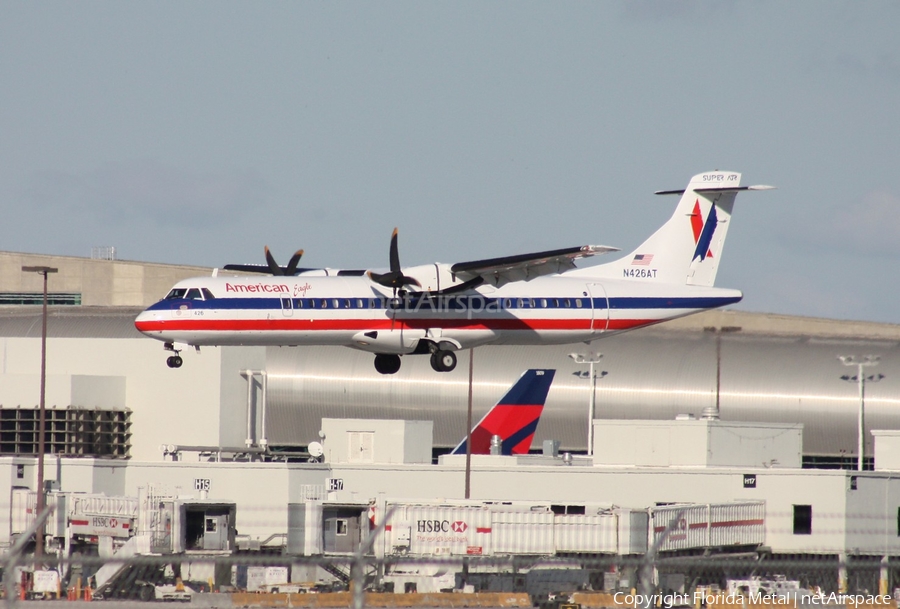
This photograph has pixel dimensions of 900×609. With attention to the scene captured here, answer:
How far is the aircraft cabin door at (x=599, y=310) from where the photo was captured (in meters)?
41.1

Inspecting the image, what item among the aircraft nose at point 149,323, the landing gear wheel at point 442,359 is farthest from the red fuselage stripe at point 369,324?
the landing gear wheel at point 442,359

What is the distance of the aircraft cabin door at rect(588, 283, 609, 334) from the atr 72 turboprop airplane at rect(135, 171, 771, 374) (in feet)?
0.11

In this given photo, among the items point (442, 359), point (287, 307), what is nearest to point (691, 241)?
point (442, 359)

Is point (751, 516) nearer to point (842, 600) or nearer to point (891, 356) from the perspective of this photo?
point (842, 600)

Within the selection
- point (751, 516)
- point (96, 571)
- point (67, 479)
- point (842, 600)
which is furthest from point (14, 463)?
point (842, 600)

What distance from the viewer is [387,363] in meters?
42.3

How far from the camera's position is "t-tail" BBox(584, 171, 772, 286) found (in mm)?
44219

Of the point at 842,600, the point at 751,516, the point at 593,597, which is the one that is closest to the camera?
the point at 842,600

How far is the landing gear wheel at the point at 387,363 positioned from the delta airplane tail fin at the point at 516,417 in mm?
14284

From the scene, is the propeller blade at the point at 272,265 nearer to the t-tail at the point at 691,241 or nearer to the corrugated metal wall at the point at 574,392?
the t-tail at the point at 691,241

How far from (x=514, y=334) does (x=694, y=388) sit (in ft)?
133

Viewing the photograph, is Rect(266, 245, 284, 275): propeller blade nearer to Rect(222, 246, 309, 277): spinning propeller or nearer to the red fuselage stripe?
Rect(222, 246, 309, 277): spinning propeller

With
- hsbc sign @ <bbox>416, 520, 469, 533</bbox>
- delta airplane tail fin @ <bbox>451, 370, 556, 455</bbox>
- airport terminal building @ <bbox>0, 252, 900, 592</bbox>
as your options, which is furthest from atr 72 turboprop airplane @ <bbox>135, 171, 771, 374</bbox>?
delta airplane tail fin @ <bbox>451, 370, 556, 455</bbox>

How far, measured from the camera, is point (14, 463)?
54.8 m
